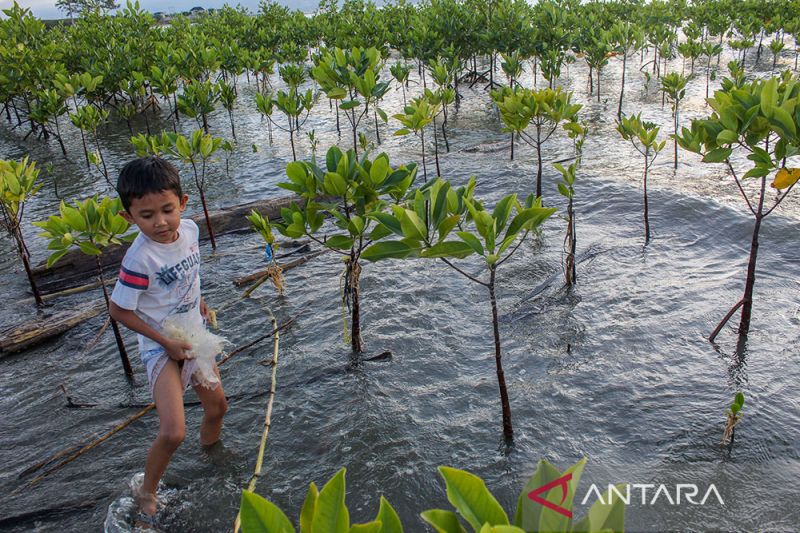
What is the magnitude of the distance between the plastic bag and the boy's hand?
24mm

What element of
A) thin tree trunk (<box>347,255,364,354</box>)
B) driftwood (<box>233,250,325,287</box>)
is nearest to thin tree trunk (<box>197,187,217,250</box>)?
driftwood (<box>233,250,325,287</box>)

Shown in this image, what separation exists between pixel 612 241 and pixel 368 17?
616 inches

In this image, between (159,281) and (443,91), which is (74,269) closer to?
(159,281)

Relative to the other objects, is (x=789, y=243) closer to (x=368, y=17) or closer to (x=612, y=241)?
(x=612, y=241)

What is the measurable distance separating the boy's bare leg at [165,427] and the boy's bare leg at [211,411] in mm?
219

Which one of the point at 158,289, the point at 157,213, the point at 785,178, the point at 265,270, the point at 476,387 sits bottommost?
the point at 476,387

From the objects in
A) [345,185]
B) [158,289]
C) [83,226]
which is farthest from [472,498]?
[83,226]

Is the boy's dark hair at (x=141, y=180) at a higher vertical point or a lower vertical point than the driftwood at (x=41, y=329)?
higher

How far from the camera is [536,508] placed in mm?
1006

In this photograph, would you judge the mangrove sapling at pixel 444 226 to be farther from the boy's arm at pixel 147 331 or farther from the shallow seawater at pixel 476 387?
the shallow seawater at pixel 476 387

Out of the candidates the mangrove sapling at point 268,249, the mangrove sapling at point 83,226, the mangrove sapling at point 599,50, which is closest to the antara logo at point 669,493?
the mangrove sapling at point 268,249

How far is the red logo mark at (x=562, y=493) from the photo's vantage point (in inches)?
37.2

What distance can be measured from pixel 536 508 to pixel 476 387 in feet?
8.33

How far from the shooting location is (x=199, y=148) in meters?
5.52
